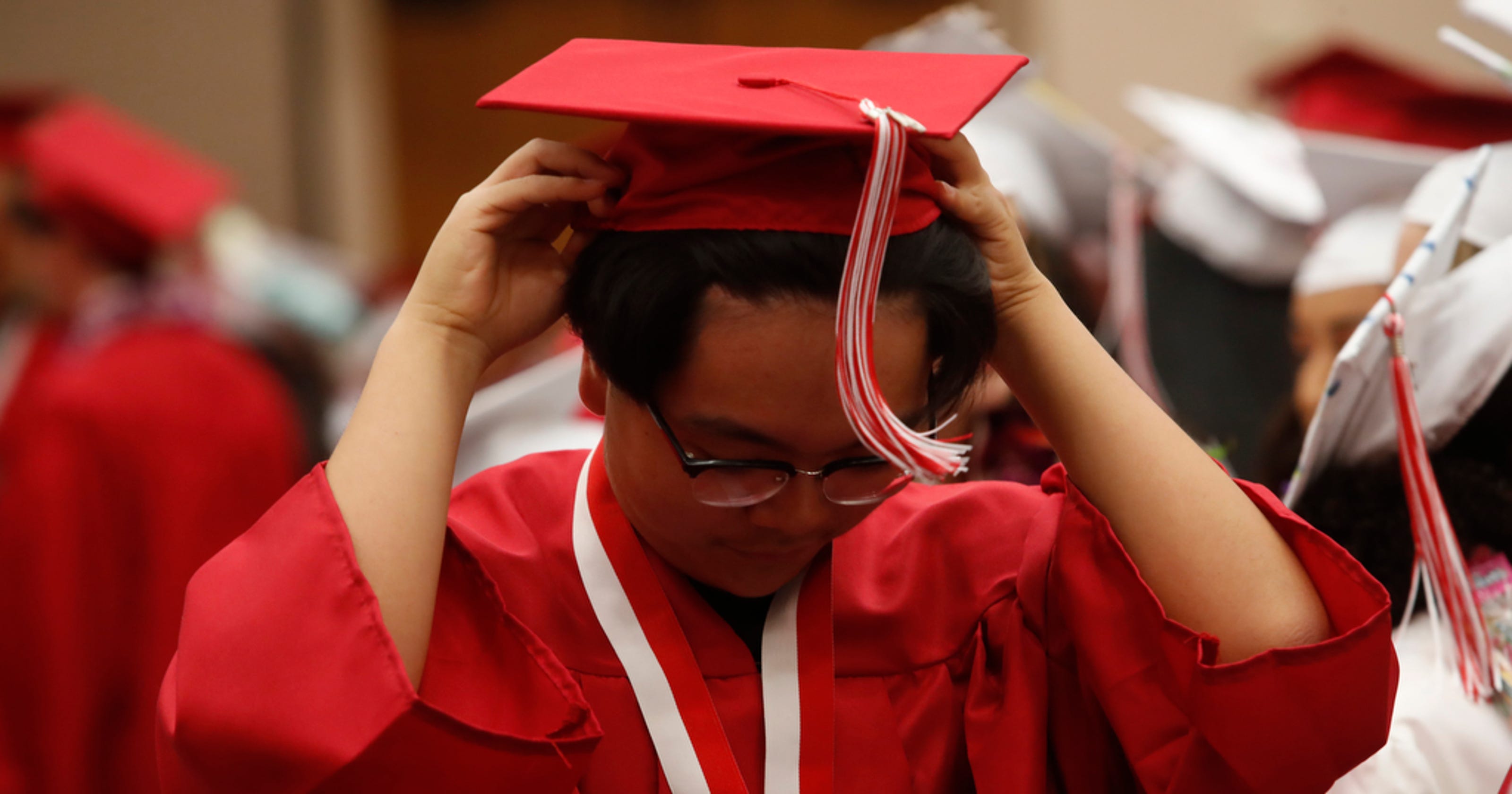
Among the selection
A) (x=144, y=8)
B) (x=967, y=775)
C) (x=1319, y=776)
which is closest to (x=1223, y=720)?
(x=1319, y=776)

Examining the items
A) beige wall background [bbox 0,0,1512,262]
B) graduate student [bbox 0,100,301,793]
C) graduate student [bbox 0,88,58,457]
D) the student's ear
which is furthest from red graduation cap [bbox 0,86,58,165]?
the student's ear

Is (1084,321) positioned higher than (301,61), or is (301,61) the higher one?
(1084,321)

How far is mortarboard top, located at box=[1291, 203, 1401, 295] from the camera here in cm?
211

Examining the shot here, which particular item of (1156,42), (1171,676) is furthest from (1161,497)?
(1156,42)

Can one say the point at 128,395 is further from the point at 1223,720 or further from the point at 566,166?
the point at 1223,720

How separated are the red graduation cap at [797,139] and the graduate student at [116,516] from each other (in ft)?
6.82

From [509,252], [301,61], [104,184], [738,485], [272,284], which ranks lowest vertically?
[272,284]

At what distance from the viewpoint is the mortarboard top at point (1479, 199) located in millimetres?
1607

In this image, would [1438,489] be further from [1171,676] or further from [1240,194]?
[1240,194]

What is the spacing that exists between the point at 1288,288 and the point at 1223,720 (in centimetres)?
193

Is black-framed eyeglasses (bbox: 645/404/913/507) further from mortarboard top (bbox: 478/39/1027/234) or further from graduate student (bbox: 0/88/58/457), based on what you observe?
graduate student (bbox: 0/88/58/457)

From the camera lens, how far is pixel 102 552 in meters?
2.85

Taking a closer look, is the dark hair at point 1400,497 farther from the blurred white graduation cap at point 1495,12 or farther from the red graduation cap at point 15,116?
the red graduation cap at point 15,116

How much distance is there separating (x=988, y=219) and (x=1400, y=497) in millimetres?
715
